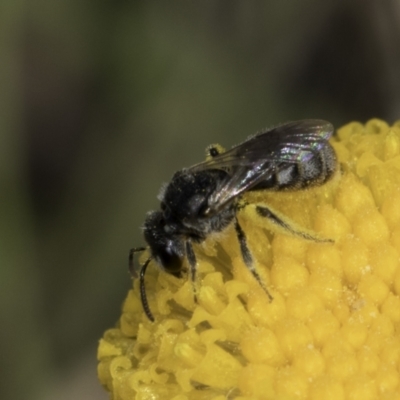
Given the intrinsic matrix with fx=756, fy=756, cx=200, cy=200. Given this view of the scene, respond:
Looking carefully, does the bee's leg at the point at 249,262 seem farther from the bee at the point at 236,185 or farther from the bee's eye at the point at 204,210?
the bee's eye at the point at 204,210

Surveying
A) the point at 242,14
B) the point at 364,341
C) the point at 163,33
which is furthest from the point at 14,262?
the point at 364,341

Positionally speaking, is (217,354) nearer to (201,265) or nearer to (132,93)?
(201,265)

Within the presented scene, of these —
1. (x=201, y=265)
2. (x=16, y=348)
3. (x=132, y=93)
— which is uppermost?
(x=132, y=93)

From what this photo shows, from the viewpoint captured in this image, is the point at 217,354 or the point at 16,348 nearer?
the point at 217,354

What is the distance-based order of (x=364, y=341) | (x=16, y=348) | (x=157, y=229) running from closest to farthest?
(x=364, y=341) < (x=157, y=229) < (x=16, y=348)

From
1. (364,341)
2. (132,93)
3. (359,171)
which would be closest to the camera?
(364,341)

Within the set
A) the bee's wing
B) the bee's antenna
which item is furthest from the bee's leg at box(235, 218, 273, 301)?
the bee's antenna
